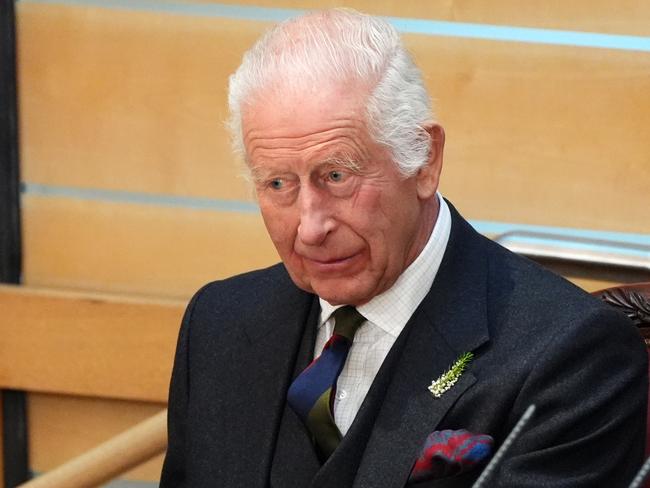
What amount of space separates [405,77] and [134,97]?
156cm

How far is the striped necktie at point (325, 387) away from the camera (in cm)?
204

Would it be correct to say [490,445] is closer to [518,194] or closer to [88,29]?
[518,194]

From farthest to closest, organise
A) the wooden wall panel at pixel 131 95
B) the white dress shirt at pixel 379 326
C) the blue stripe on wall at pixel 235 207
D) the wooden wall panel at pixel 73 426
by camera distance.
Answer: the wooden wall panel at pixel 73 426 < the wooden wall panel at pixel 131 95 < the blue stripe on wall at pixel 235 207 < the white dress shirt at pixel 379 326

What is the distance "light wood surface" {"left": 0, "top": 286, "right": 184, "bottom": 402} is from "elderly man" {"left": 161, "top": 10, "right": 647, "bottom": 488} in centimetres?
118

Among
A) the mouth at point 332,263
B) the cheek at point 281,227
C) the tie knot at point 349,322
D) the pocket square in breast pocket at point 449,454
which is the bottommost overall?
the pocket square in breast pocket at point 449,454

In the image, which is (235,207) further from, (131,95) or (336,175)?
(336,175)

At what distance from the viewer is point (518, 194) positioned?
3.06 metres

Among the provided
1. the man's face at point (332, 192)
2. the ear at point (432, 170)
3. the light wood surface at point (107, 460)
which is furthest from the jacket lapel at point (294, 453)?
the light wood surface at point (107, 460)

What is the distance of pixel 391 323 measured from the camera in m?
2.06

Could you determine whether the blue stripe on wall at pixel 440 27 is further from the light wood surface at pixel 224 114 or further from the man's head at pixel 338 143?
the man's head at pixel 338 143

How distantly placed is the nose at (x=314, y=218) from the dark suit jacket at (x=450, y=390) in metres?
0.25

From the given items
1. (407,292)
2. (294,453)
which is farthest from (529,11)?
(294,453)

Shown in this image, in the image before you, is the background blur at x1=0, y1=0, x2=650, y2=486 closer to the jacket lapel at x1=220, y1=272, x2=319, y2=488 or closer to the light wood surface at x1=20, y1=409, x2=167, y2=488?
the light wood surface at x1=20, y1=409, x2=167, y2=488

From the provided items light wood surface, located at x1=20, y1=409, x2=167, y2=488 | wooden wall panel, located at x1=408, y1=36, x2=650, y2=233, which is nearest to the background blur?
wooden wall panel, located at x1=408, y1=36, x2=650, y2=233
